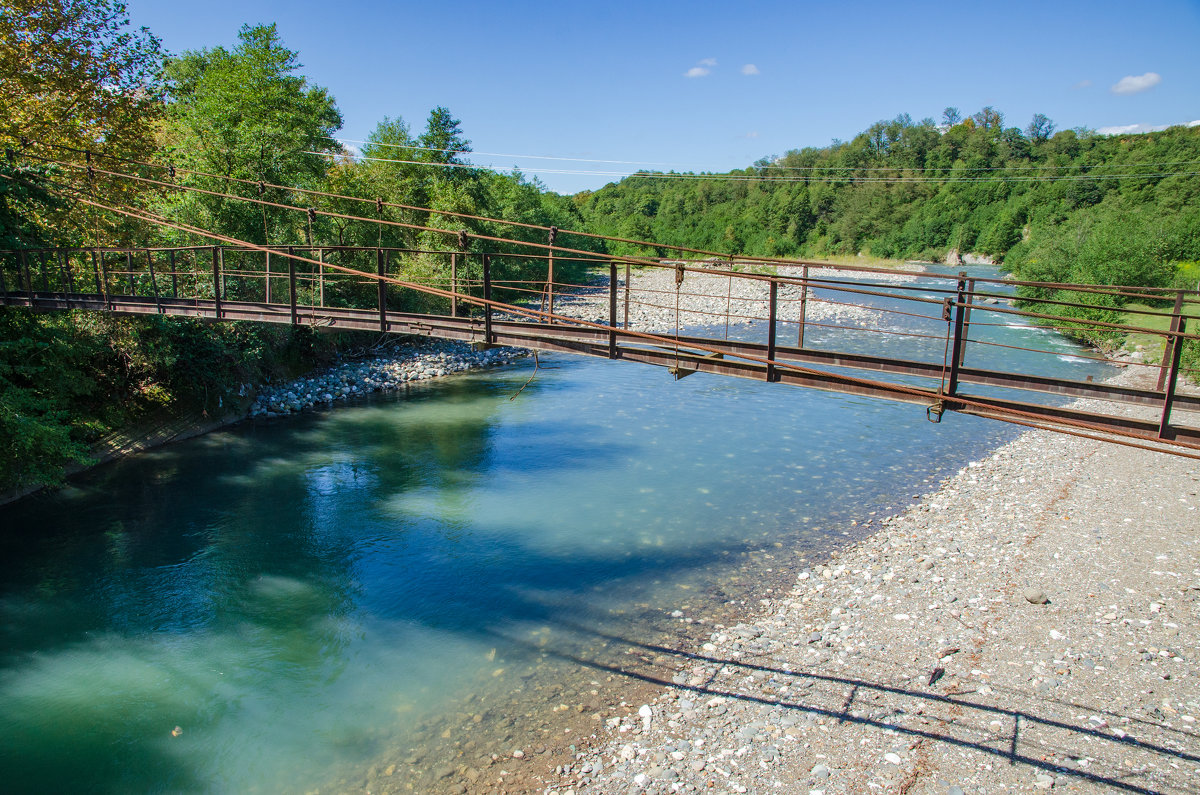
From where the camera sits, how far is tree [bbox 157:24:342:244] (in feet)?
68.4

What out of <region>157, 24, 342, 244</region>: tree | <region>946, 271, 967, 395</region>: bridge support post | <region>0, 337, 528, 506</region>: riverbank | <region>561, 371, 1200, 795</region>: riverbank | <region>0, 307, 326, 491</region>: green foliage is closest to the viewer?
<region>561, 371, 1200, 795</region>: riverbank

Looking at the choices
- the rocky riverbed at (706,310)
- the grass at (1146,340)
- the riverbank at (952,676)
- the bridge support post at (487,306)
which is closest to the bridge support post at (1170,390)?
the riverbank at (952,676)

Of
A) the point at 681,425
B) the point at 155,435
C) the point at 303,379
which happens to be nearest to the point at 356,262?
the point at 303,379

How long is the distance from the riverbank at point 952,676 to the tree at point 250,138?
19.9 metres

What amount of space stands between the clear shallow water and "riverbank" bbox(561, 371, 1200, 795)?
4.39ft

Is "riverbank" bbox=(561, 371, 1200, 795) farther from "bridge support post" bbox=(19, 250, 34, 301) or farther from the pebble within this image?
"bridge support post" bbox=(19, 250, 34, 301)

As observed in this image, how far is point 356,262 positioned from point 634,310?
17005mm

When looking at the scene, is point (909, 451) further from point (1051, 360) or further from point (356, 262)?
point (356, 262)

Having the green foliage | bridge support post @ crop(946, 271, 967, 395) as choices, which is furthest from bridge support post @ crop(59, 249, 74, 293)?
bridge support post @ crop(946, 271, 967, 395)

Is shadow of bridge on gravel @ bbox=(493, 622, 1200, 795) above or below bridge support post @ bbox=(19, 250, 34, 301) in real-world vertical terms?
below

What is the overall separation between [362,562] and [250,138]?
17.5m

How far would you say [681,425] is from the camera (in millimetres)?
17281

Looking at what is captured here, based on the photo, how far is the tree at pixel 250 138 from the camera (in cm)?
2084

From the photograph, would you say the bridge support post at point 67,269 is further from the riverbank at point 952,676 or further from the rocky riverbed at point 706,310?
the rocky riverbed at point 706,310
